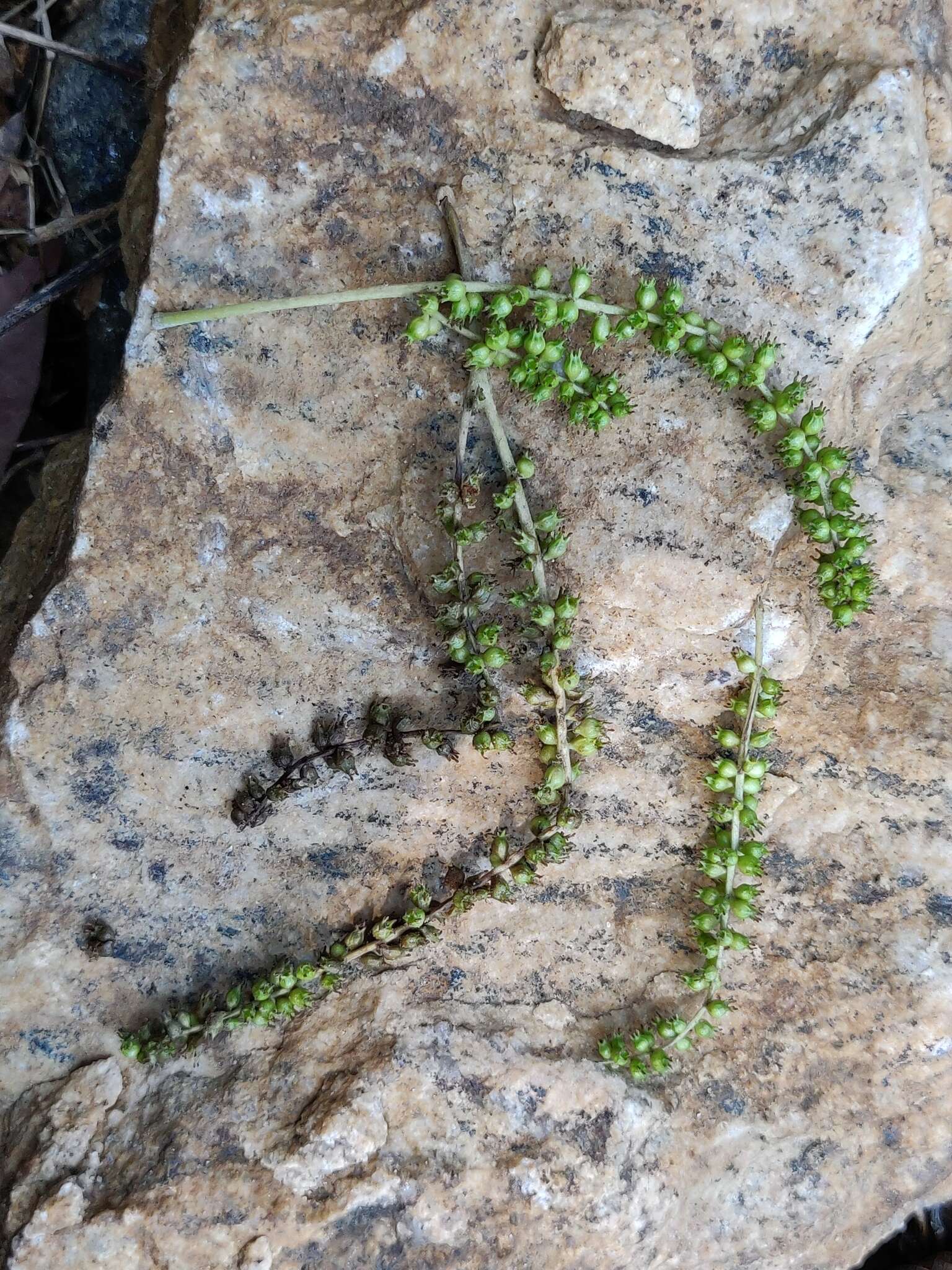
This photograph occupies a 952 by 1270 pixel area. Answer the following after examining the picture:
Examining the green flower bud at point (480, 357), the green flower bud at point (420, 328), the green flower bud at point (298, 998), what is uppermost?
the green flower bud at point (420, 328)

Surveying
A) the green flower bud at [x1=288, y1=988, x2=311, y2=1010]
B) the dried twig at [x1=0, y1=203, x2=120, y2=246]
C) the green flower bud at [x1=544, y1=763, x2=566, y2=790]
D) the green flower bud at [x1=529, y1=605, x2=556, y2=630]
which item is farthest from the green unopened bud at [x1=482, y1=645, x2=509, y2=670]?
the dried twig at [x1=0, y1=203, x2=120, y2=246]

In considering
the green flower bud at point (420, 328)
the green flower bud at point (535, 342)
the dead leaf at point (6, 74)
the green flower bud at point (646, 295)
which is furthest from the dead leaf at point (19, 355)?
the green flower bud at point (646, 295)

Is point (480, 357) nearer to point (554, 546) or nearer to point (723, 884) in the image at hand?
point (554, 546)

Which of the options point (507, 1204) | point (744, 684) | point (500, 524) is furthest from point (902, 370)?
point (507, 1204)

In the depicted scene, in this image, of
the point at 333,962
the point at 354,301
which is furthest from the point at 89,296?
the point at 333,962

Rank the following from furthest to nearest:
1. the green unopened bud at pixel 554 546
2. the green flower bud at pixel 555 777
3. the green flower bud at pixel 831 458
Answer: the green flower bud at pixel 555 777 → the green unopened bud at pixel 554 546 → the green flower bud at pixel 831 458

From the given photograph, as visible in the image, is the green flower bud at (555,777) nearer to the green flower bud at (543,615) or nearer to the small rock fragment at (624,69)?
the green flower bud at (543,615)

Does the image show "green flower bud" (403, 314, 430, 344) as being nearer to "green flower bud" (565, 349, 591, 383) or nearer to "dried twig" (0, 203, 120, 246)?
"green flower bud" (565, 349, 591, 383)
